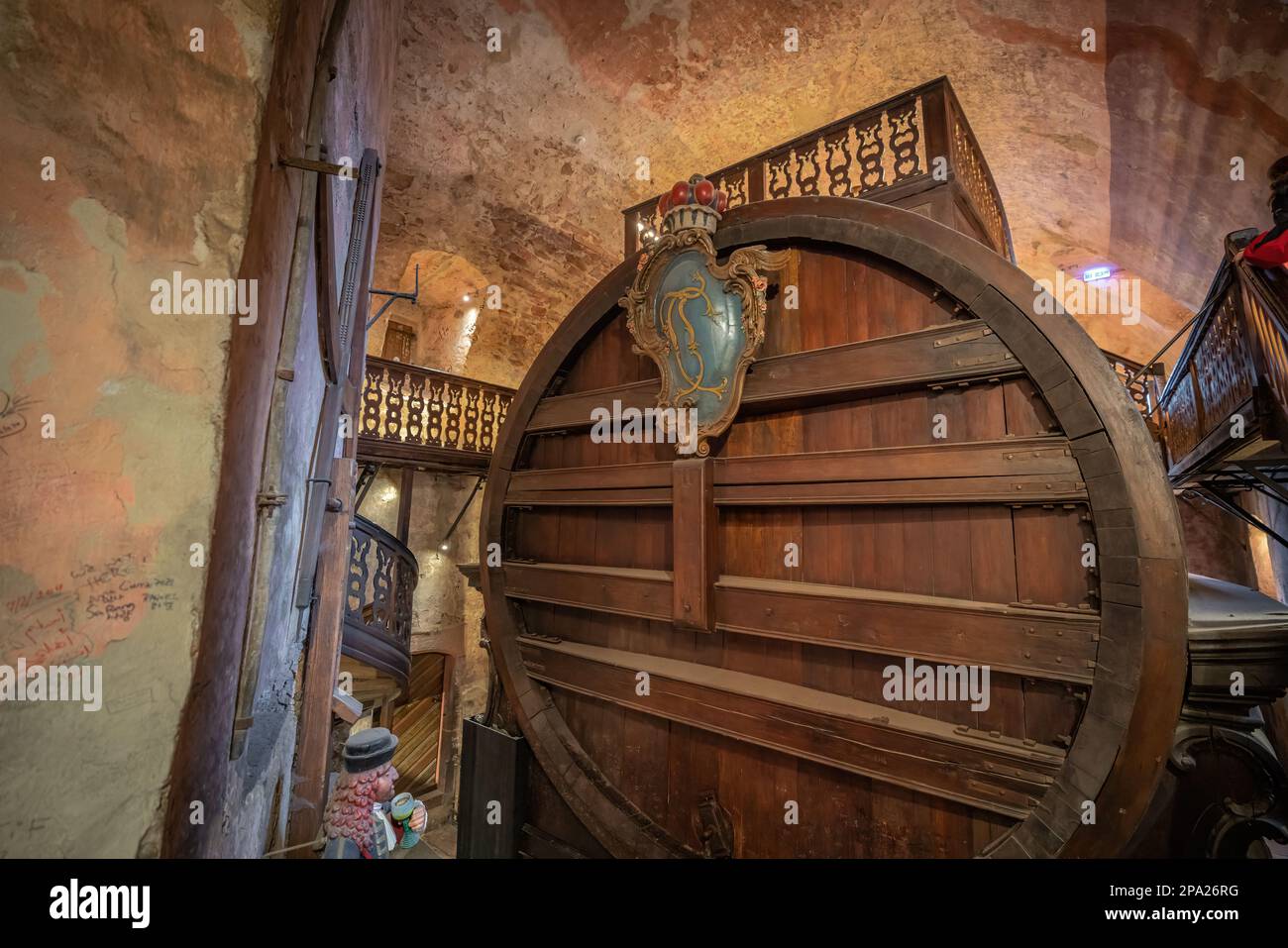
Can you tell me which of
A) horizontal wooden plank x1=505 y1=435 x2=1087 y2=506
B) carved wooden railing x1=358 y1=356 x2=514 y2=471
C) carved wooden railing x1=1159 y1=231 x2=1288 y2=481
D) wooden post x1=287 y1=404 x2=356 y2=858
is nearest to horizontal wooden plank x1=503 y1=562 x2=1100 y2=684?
horizontal wooden plank x1=505 y1=435 x2=1087 y2=506

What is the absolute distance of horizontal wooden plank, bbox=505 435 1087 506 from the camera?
1.40m

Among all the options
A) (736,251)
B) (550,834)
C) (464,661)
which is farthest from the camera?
(464,661)

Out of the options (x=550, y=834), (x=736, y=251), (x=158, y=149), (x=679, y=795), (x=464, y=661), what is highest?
(x=736, y=251)

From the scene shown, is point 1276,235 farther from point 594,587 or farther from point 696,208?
point 594,587

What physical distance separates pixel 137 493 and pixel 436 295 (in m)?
9.89

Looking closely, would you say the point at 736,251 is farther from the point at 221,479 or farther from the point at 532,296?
the point at 532,296

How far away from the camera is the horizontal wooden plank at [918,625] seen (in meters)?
1.34

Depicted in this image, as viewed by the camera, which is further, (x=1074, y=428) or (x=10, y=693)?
(x=1074, y=428)

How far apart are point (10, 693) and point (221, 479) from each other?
1.67 ft

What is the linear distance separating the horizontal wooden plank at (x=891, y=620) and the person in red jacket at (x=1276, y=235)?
2.34 m
